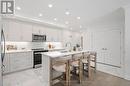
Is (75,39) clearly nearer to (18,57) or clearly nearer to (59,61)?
(18,57)

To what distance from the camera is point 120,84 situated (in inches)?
119

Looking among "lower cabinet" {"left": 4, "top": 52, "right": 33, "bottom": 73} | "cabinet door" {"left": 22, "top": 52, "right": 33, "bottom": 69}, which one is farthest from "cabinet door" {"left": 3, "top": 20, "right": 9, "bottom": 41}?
"cabinet door" {"left": 22, "top": 52, "right": 33, "bottom": 69}

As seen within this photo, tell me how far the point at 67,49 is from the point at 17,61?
262 cm

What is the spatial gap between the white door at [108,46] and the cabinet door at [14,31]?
179 inches

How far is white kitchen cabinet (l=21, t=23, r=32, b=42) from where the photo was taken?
475cm

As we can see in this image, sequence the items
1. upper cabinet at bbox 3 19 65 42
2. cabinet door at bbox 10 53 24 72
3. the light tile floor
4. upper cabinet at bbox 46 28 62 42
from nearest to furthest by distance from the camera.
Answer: the light tile floor → cabinet door at bbox 10 53 24 72 → upper cabinet at bbox 3 19 65 42 → upper cabinet at bbox 46 28 62 42

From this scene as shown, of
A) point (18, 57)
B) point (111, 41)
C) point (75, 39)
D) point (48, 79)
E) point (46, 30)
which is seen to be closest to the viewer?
point (48, 79)

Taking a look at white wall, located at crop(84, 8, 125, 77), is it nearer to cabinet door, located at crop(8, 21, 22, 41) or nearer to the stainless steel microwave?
the stainless steel microwave

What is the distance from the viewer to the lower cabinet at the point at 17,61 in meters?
3.87

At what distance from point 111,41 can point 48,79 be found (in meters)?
4.10

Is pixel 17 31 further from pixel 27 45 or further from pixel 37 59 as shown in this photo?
pixel 37 59

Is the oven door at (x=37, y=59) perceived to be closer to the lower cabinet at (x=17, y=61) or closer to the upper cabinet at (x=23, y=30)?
the lower cabinet at (x=17, y=61)

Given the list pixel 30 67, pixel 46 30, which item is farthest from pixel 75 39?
pixel 30 67

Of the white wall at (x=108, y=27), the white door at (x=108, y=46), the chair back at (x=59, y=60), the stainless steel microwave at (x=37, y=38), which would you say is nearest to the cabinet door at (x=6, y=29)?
the stainless steel microwave at (x=37, y=38)
